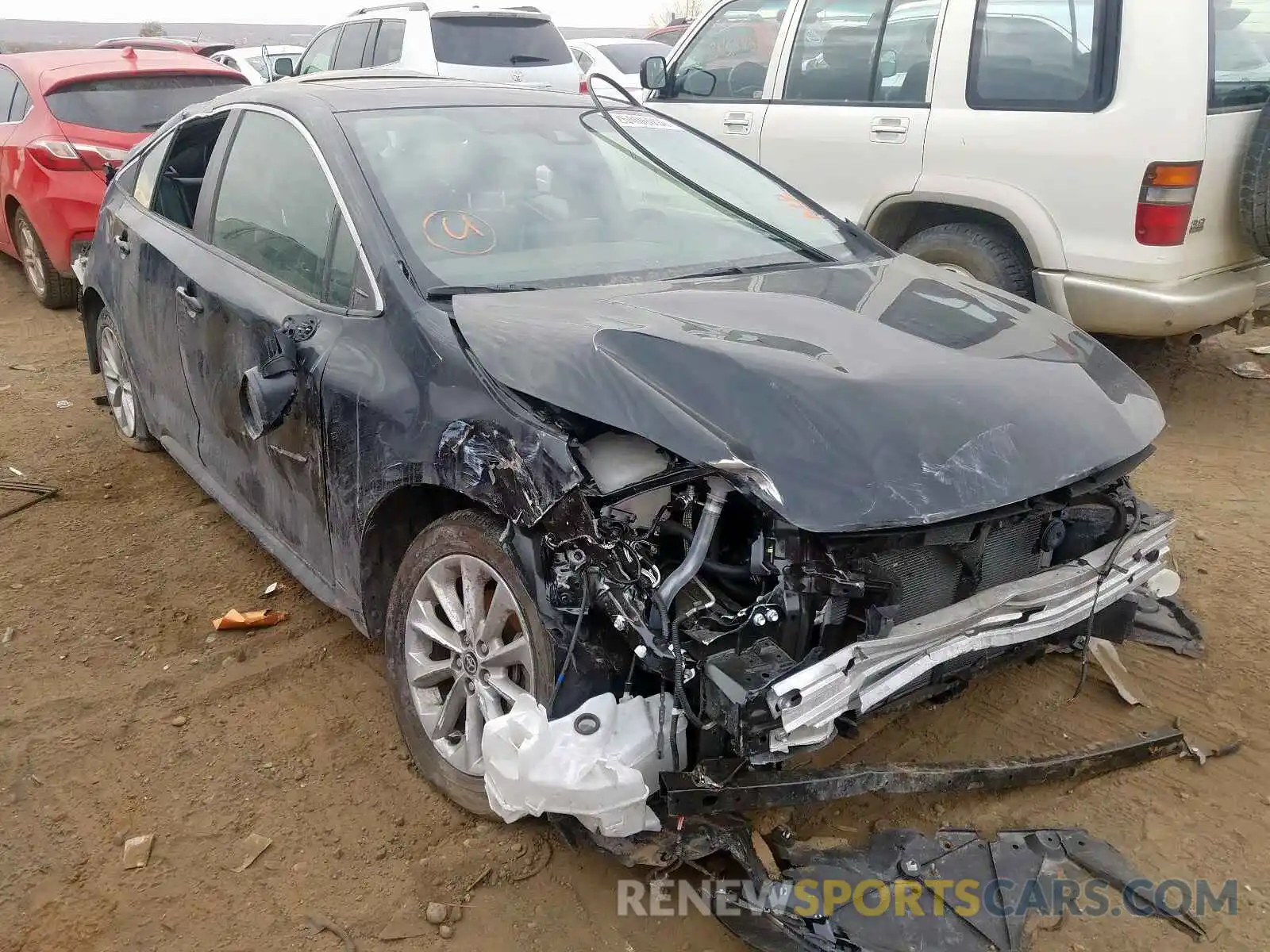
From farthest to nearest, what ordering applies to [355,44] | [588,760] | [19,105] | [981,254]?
[355,44] → [19,105] → [981,254] → [588,760]

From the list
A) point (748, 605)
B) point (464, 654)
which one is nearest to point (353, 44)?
point (464, 654)

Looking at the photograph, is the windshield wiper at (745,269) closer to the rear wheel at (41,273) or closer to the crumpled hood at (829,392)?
the crumpled hood at (829,392)

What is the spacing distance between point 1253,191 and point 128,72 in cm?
709

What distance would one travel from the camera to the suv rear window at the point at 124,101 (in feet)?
23.0

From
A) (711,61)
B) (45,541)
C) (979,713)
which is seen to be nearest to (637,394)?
(979,713)

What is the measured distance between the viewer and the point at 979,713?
9.73 feet

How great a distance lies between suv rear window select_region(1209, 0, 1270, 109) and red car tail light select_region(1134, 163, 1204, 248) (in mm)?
322

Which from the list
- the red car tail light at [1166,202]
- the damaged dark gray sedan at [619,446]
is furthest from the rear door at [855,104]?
the damaged dark gray sedan at [619,446]

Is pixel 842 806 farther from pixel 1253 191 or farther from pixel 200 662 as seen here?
pixel 1253 191

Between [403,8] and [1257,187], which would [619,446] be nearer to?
[1257,187]

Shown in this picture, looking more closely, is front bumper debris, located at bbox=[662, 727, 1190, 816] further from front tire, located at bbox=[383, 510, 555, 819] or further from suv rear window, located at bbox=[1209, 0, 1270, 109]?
suv rear window, located at bbox=[1209, 0, 1270, 109]

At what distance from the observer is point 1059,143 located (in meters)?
4.80

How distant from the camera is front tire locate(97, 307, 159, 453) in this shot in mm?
4594

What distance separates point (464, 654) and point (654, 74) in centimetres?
502
